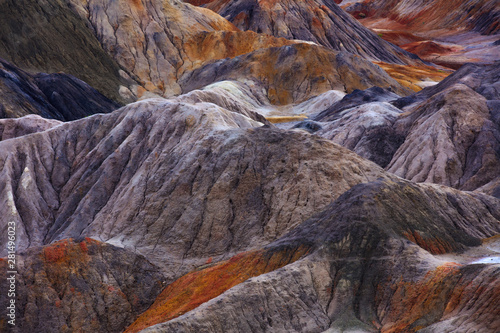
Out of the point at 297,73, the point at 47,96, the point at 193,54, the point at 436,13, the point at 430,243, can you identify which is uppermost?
the point at 436,13

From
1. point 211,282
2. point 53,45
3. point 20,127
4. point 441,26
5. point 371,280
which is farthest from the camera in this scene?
point 441,26

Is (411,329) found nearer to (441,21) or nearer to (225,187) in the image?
(225,187)

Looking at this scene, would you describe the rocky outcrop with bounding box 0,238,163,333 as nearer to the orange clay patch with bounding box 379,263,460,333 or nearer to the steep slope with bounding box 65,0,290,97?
the orange clay patch with bounding box 379,263,460,333

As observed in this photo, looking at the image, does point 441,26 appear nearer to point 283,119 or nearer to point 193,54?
point 193,54

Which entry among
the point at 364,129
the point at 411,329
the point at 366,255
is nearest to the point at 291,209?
the point at 366,255

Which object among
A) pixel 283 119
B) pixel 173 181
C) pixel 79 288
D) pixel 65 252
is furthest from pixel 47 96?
pixel 79 288

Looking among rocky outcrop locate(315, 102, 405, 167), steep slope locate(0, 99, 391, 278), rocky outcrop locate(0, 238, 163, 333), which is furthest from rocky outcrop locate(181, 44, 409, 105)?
rocky outcrop locate(0, 238, 163, 333)
